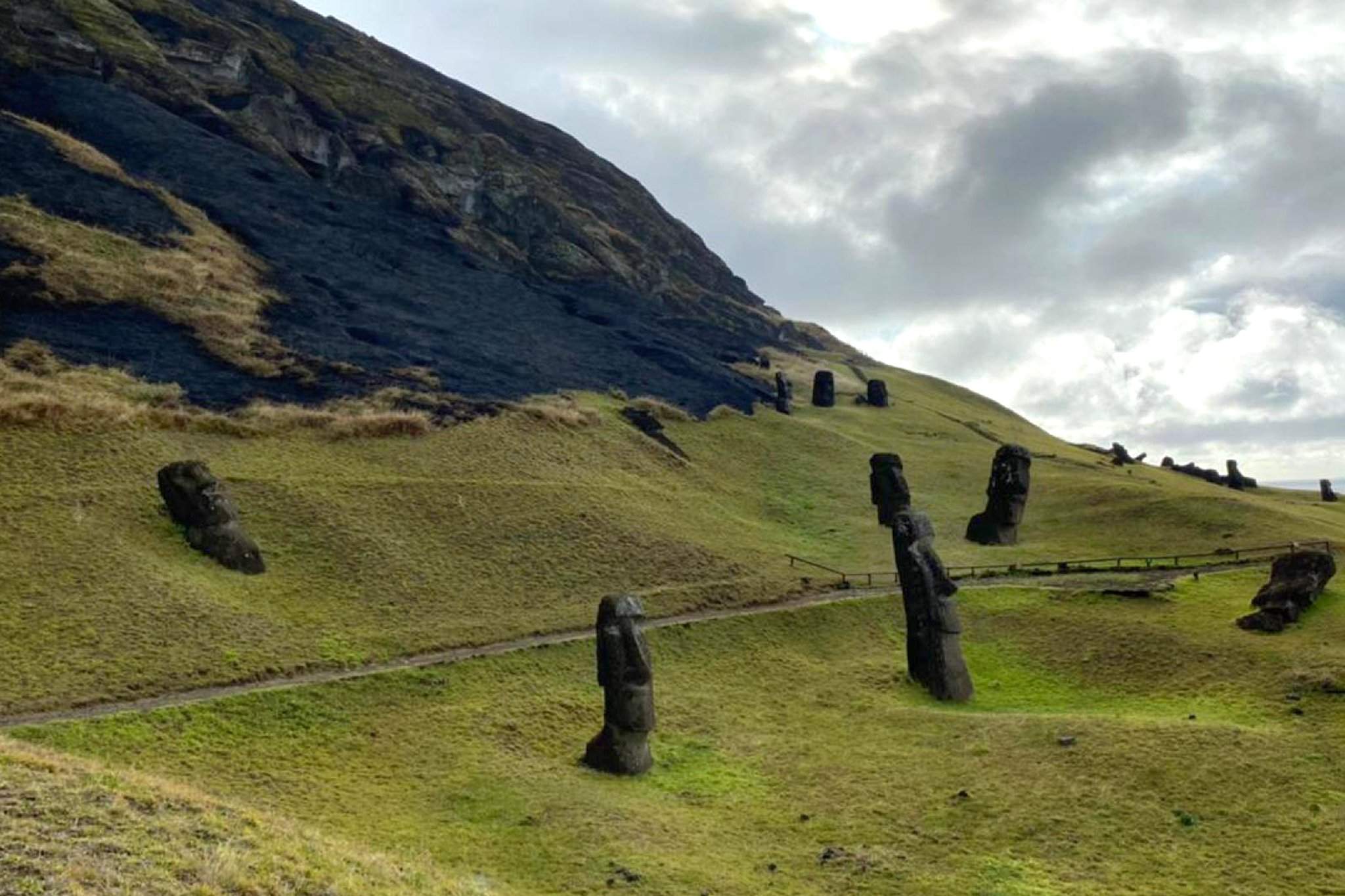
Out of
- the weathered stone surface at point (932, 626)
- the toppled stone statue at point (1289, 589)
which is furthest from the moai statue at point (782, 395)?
the weathered stone surface at point (932, 626)

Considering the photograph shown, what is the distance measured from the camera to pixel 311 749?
91.7ft

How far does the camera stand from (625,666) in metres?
29.0

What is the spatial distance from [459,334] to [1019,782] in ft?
224

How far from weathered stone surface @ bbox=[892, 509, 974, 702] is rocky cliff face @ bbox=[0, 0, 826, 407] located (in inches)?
1696

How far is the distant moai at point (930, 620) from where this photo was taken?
115ft

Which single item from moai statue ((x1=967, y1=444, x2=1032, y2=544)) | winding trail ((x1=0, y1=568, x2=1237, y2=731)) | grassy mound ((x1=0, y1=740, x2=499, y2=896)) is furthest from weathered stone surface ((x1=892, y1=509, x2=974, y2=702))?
moai statue ((x1=967, y1=444, x2=1032, y2=544))

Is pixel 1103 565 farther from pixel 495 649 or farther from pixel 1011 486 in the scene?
pixel 495 649

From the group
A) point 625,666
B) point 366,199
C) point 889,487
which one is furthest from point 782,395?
point 625,666

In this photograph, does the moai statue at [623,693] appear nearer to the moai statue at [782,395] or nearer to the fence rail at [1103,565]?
the fence rail at [1103,565]

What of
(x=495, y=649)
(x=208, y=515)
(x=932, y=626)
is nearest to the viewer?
(x=932, y=626)

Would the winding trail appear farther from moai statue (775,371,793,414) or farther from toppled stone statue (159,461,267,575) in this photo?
moai statue (775,371,793,414)

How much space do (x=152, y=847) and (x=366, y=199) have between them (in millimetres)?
109086

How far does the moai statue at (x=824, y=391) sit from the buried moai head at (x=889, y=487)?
1551 inches

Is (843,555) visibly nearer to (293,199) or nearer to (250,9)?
(293,199)
